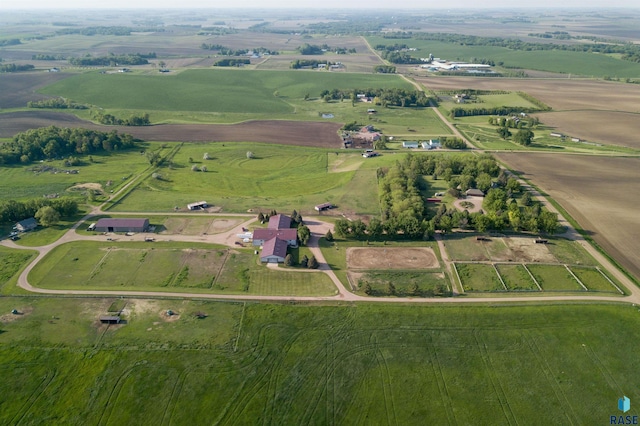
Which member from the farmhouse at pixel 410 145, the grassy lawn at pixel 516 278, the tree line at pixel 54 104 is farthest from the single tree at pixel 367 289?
the tree line at pixel 54 104

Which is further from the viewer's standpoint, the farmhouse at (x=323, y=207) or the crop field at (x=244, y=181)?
the crop field at (x=244, y=181)

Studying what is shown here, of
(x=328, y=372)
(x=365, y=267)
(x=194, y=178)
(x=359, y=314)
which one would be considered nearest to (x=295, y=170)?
(x=194, y=178)

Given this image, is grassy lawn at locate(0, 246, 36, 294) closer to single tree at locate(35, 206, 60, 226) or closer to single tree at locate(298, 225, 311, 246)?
single tree at locate(35, 206, 60, 226)

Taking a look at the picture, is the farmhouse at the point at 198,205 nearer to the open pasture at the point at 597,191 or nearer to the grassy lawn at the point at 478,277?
the grassy lawn at the point at 478,277

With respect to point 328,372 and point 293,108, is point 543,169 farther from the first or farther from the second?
point 293,108

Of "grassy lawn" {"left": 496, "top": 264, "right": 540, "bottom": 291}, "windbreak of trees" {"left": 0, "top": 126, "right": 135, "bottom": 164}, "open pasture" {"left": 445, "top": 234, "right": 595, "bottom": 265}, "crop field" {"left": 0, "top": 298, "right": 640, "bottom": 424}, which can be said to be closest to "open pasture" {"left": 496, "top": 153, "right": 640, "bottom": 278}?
"open pasture" {"left": 445, "top": 234, "right": 595, "bottom": 265}

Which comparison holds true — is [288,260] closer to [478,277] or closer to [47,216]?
[478,277]

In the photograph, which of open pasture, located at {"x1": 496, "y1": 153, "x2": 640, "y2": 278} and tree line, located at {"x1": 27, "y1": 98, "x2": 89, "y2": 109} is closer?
open pasture, located at {"x1": 496, "y1": 153, "x2": 640, "y2": 278}
